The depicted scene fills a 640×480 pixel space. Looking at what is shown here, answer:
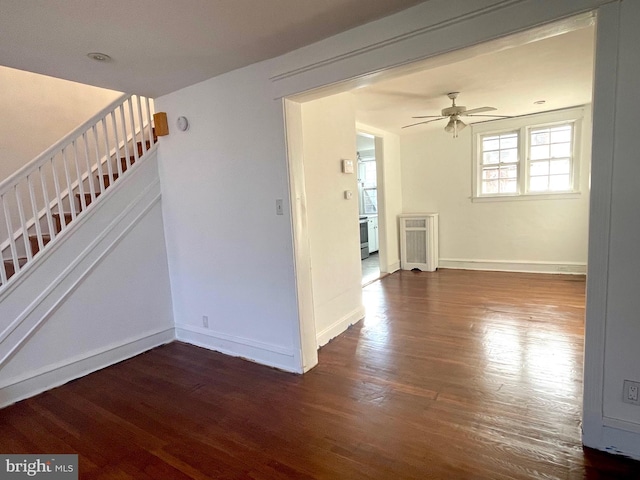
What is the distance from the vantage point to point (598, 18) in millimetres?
1482

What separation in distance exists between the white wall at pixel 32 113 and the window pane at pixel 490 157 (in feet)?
18.3

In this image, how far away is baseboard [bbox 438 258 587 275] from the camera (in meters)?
5.03

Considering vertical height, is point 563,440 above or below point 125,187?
below

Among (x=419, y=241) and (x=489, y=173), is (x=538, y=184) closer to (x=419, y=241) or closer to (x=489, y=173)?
(x=489, y=173)

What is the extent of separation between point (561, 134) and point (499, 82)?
7.62 feet

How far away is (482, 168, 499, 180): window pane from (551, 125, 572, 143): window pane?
2.78ft

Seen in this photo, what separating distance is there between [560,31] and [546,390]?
2.06m

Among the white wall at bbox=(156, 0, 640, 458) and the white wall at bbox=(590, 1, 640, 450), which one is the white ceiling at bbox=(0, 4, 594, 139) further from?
the white wall at bbox=(590, 1, 640, 450)

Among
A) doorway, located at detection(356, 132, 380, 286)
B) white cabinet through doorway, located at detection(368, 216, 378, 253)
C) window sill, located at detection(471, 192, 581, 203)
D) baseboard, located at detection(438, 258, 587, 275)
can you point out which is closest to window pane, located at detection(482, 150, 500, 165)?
window sill, located at detection(471, 192, 581, 203)

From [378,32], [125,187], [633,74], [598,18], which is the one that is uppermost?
[378,32]

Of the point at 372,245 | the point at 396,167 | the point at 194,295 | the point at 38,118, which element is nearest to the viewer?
the point at 194,295

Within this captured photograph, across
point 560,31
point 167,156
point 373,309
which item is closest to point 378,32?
point 560,31

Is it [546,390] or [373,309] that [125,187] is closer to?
[373,309]

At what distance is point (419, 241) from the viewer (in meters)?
5.92
